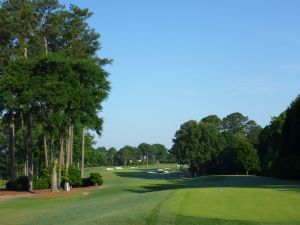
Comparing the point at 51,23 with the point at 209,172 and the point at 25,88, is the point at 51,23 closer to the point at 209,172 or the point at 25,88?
the point at 25,88

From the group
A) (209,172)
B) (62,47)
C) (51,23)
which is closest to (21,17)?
(51,23)

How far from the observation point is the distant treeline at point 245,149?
179ft

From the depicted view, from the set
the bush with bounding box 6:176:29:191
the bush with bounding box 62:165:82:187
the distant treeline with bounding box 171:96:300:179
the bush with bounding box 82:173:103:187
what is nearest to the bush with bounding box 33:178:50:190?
the bush with bounding box 6:176:29:191

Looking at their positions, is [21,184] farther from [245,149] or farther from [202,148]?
[202,148]

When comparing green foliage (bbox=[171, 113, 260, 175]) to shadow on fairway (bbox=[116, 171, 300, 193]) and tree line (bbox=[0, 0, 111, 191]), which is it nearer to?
shadow on fairway (bbox=[116, 171, 300, 193])

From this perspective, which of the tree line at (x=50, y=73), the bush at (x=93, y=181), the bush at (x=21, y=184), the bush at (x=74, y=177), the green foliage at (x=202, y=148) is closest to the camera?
the tree line at (x=50, y=73)

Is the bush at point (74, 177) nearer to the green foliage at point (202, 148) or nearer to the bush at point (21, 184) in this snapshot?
the bush at point (21, 184)

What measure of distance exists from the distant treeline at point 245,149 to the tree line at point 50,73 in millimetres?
21601

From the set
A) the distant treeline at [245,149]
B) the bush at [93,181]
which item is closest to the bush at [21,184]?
the bush at [93,181]

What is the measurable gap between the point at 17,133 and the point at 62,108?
33.9m

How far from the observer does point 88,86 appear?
40688 millimetres

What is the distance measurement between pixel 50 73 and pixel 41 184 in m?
13.0

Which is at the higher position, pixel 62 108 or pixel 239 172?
pixel 62 108

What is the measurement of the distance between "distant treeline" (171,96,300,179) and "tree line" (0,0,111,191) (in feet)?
70.9
